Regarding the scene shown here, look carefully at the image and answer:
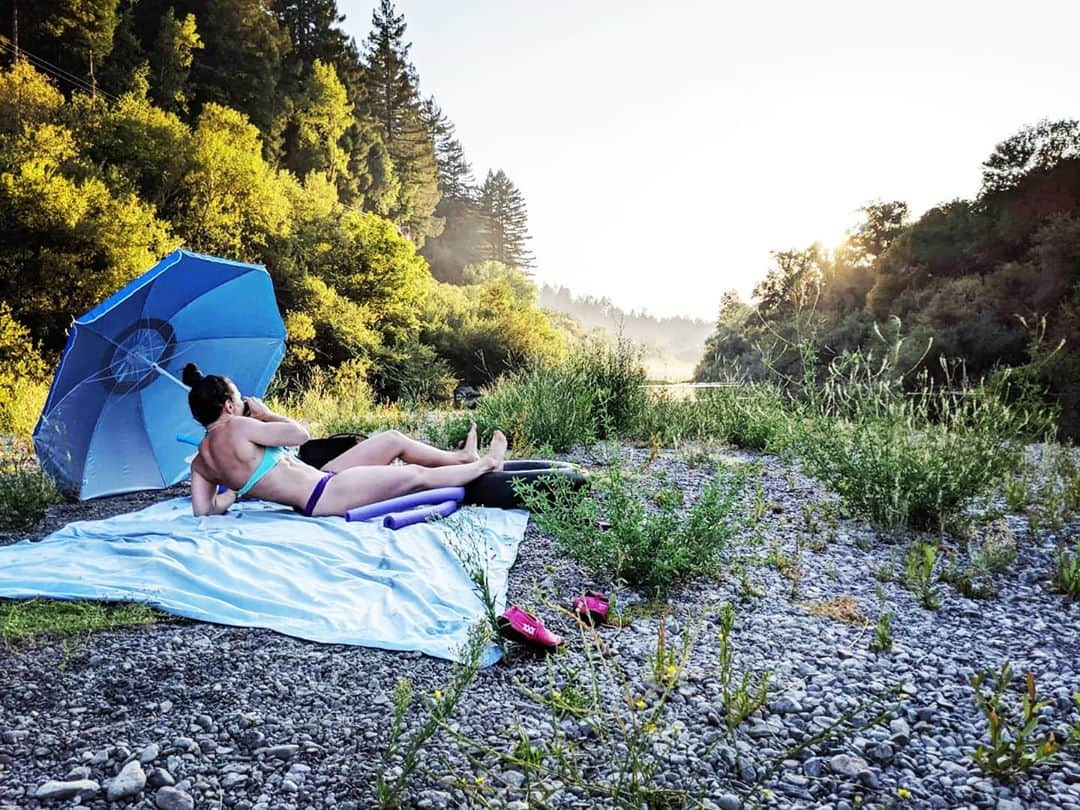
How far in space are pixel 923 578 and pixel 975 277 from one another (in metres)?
15.6

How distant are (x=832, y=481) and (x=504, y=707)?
3.04 m

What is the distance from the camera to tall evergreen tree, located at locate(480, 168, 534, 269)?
169ft

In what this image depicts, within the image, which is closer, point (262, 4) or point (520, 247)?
point (262, 4)

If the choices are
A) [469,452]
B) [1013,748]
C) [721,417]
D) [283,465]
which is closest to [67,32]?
[283,465]

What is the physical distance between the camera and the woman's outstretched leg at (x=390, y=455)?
4836 mm

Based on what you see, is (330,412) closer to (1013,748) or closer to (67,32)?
(1013,748)

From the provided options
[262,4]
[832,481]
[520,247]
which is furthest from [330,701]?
[520,247]

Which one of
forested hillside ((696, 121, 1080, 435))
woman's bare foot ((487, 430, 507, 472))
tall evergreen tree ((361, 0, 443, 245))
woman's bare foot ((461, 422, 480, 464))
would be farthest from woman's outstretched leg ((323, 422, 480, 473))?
tall evergreen tree ((361, 0, 443, 245))

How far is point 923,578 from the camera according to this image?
314cm

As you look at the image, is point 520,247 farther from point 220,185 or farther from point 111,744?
point 111,744

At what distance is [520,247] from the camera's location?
53281mm

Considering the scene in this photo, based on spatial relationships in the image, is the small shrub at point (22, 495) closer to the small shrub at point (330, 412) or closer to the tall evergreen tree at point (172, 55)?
the small shrub at point (330, 412)

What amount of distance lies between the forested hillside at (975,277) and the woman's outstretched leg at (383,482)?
7.21 meters

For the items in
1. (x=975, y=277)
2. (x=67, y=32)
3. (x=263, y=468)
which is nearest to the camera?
(x=263, y=468)
